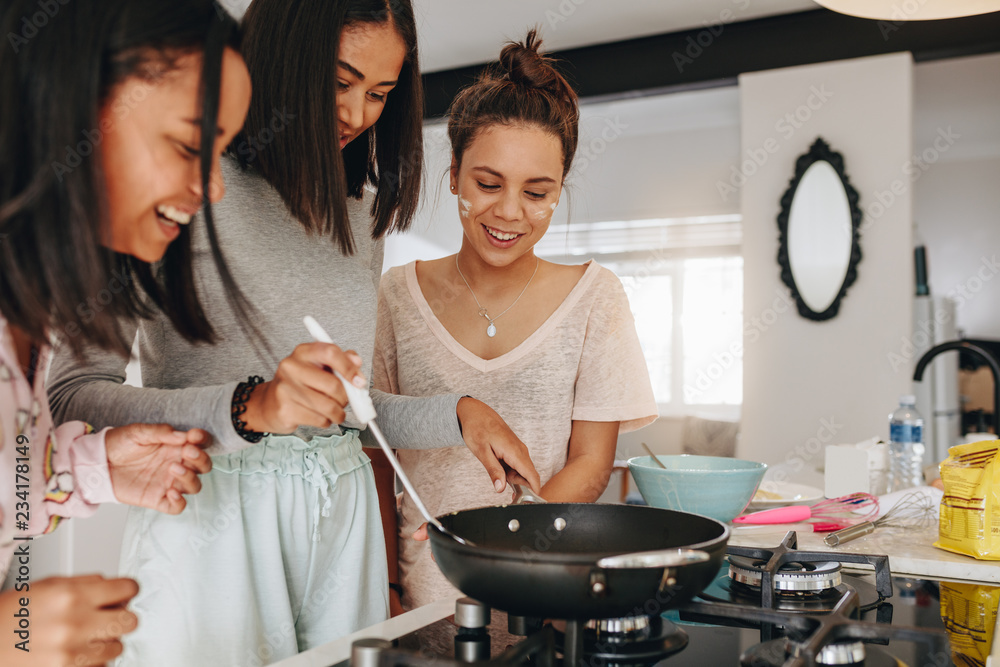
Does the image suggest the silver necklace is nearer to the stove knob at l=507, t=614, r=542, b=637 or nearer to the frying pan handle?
the stove knob at l=507, t=614, r=542, b=637

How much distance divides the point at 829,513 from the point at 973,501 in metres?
0.39

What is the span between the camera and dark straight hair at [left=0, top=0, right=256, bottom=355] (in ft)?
1.65

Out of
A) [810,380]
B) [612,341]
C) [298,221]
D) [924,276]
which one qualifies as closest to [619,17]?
[810,380]

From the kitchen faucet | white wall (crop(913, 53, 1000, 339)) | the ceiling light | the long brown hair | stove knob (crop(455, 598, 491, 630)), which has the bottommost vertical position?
stove knob (crop(455, 598, 491, 630))

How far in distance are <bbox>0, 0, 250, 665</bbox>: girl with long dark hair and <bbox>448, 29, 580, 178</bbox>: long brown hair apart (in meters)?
0.80

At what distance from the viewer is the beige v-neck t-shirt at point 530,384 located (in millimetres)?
1357

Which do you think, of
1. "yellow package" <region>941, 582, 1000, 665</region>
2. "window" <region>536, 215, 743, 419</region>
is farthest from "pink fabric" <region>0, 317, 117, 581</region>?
"window" <region>536, 215, 743, 419</region>

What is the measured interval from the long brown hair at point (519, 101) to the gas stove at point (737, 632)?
0.85 m

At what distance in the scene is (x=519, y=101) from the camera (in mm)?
1405

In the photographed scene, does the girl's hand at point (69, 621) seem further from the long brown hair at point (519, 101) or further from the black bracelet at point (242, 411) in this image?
the long brown hair at point (519, 101)

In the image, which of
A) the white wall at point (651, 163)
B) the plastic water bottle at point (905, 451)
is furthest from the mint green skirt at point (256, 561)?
the white wall at point (651, 163)

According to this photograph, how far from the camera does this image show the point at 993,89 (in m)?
4.52

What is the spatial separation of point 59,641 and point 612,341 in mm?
1047

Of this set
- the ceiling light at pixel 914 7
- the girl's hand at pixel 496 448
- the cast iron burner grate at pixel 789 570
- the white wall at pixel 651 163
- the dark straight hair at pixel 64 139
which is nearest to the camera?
the dark straight hair at pixel 64 139
